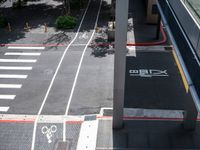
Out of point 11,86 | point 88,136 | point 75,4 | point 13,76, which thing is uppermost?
point 75,4

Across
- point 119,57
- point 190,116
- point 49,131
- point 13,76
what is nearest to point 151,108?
point 190,116

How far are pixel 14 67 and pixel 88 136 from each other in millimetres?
11661

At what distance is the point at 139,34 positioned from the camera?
103ft

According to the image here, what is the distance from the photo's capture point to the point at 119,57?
1529 cm

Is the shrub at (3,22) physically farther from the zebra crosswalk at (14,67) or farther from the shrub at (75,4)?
the shrub at (75,4)

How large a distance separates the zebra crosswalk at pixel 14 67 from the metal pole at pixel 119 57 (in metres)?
8.70

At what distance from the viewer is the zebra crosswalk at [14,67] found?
73.4 ft

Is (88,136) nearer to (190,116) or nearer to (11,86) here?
(190,116)

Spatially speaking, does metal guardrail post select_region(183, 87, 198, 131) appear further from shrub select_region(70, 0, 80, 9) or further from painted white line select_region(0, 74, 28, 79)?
shrub select_region(70, 0, 80, 9)

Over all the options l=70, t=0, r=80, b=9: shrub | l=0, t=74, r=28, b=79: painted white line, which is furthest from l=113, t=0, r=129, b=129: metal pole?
l=70, t=0, r=80, b=9: shrub

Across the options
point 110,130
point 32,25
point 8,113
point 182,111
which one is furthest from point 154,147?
point 32,25

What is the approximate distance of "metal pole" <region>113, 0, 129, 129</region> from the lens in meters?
13.9

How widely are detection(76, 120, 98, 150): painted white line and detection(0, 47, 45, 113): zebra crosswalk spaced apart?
6.33 metres

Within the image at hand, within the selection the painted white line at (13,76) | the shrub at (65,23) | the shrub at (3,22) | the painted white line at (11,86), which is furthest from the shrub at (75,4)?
the painted white line at (11,86)
